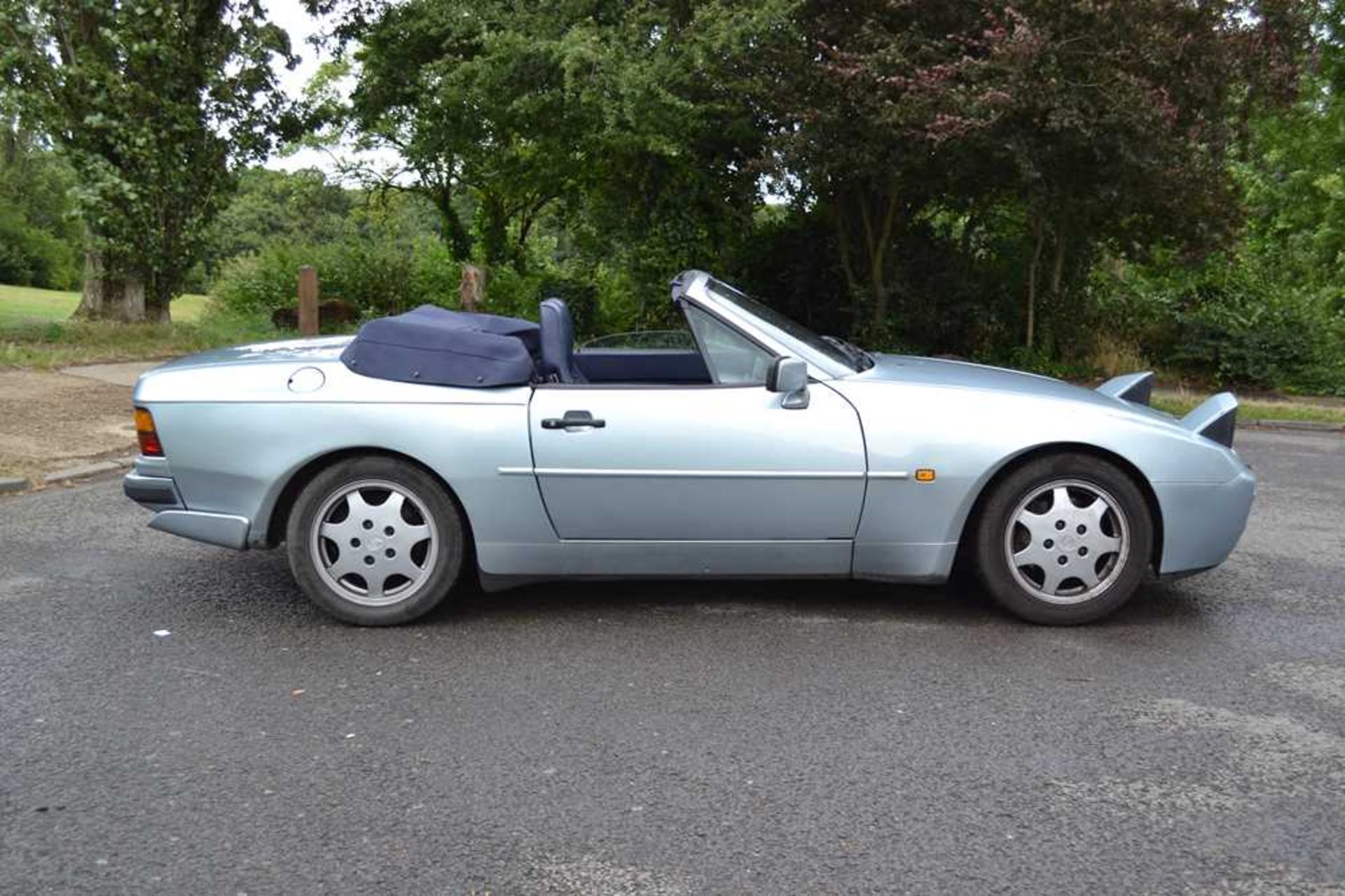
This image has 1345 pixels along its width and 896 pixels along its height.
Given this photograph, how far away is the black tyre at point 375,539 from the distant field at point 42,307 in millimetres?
12651

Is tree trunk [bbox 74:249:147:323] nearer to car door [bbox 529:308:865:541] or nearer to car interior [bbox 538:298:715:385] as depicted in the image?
car interior [bbox 538:298:715:385]

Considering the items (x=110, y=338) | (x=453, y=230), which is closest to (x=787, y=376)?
(x=110, y=338)

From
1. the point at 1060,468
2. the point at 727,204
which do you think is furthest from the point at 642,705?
the point at 727,204

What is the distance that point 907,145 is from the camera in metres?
13.5

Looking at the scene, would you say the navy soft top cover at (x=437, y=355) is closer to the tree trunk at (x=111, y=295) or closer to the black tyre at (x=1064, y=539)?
the black tyre at (x=1064, y=539)

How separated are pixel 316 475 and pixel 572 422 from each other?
1.06 m

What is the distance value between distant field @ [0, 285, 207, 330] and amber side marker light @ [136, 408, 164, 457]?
12.1 meters

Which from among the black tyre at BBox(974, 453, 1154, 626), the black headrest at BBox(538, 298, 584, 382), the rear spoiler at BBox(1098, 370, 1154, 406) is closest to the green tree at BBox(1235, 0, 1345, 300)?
the rear spoiler at BBox(1098, 370, 1154, 406)

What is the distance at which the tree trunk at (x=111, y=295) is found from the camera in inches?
637

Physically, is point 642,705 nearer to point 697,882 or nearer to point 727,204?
point 697,882

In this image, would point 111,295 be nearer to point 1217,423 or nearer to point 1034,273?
point 1034,273

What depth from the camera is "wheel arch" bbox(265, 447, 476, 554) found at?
463cm

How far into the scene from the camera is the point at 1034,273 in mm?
15781

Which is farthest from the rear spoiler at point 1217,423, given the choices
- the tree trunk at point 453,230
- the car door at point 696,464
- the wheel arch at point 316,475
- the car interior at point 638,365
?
the tree trunk at point 453,230
